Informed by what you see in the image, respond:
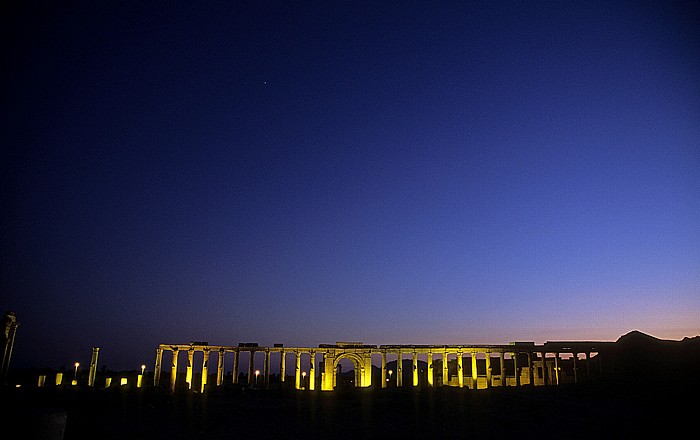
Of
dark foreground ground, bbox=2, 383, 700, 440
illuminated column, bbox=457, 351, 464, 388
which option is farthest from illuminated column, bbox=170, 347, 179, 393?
illuminated column, bbox=457, 351, 464, 388

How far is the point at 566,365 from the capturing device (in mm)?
63688

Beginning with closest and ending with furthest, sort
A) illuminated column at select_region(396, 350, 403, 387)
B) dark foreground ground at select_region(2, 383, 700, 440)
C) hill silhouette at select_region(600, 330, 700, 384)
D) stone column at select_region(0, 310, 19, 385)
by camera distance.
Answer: dark foreground ground at select_region(2, 383, 700, 440), stone column at select_region(0, 310, 19, 385), hill silhouette at select_region(600, 330, 700, 384), illuminated column at select_region(396, 350, 403, 387)

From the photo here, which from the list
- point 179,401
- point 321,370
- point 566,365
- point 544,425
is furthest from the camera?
point 566,365

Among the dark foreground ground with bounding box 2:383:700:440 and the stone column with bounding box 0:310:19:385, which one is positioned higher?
the stone column with bounding box 0:310:19:385

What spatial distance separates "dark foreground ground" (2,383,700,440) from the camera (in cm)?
2862

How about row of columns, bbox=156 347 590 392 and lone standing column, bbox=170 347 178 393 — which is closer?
lone standing column, bbox=170 347 178 393

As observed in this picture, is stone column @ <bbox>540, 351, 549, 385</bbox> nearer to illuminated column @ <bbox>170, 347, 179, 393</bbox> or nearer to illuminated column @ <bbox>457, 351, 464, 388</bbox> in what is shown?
illuminated column @ <bbox>457, 351, 464, 388</bbox>

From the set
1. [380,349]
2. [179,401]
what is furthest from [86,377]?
[380,349]

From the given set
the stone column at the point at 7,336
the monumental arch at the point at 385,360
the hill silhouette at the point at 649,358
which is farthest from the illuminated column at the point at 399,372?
the stone column at the point at 7,336

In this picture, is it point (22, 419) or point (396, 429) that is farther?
point (396, 429)

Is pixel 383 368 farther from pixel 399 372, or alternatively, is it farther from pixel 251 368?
pixel 251 368

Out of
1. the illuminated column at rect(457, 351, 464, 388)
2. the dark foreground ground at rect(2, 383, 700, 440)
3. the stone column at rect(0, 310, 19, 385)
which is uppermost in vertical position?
the stone column at rect(0, 310, 19, 385)

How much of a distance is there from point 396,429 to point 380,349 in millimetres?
28803

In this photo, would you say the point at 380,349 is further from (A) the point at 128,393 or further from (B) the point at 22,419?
(B) the point at 22,419
